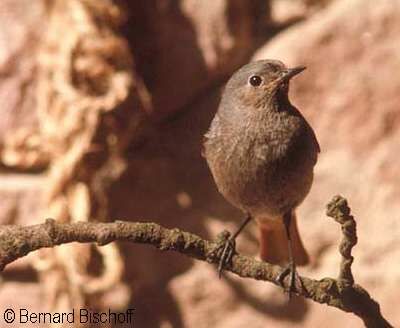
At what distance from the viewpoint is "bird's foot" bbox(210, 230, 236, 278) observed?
2362 millimetres

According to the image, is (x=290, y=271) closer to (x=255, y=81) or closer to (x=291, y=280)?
(x=291, y=280)

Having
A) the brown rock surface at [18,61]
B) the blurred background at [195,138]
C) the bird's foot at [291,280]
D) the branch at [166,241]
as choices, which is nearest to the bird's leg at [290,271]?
the bird's foot at [291,280]

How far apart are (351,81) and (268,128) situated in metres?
1.29

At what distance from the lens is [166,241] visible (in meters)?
2.15

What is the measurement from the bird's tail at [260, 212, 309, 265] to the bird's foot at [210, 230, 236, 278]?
15.0 inches

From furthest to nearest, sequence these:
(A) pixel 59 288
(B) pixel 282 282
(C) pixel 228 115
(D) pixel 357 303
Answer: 1. (A) pixel 59 288
2. (C) pixel 228 115
3. (B) pixel 282 282
4. (D) pixel 357 303

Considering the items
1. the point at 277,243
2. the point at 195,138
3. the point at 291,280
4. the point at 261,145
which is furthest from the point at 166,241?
the point at 195,138

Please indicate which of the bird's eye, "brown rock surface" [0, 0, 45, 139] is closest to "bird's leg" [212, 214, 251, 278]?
the bird's eye

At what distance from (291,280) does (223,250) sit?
242 mm

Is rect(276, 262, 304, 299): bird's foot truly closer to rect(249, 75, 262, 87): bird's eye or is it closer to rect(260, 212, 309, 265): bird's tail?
rect(260, 212, 309, 265): bird's tail

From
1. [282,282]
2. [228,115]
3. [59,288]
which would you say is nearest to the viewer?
[282,282]

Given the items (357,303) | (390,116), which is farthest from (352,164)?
(357,303)

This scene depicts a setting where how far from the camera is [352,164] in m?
4.10

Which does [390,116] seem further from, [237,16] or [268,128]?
[268,128]
